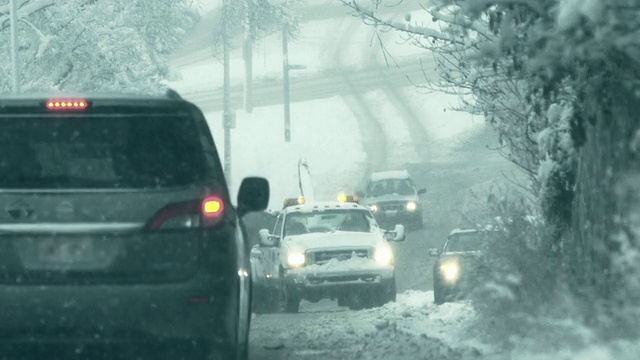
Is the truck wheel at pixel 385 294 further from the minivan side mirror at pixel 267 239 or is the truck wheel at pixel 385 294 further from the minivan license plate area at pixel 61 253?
the minivan license plate area at pixel 61 253

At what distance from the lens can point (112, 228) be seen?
23.9 ft

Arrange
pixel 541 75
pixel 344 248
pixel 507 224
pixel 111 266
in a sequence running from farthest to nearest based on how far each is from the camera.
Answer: pixel 344 248 < pixel 507 224 < pixel 541 75 < pixel 111 266

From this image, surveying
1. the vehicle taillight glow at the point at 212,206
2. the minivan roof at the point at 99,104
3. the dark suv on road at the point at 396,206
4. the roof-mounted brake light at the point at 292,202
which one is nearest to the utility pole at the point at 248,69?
the dark suv on road at the point at 396,206

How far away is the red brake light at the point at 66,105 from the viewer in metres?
7.57

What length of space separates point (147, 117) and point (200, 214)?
0.60 m

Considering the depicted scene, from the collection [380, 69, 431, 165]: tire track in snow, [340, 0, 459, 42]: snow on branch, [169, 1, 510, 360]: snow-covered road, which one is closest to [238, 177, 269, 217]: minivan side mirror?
[169, 1, 510, 360]: snow-covered road

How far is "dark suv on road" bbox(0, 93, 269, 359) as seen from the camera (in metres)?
7.25

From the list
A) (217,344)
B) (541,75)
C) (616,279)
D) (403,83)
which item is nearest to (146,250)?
(217,344)

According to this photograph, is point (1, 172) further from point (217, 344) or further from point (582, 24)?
point (582, 24)

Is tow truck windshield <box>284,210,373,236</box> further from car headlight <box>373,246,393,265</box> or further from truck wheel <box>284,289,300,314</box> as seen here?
truck wheel <box>284,289,300,314</box>

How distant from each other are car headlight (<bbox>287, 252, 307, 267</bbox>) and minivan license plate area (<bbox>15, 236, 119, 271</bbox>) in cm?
1103

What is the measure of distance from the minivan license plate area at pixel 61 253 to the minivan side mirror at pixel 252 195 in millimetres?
1712

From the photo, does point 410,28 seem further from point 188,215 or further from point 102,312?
point 102,312

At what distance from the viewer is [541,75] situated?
8367mm
